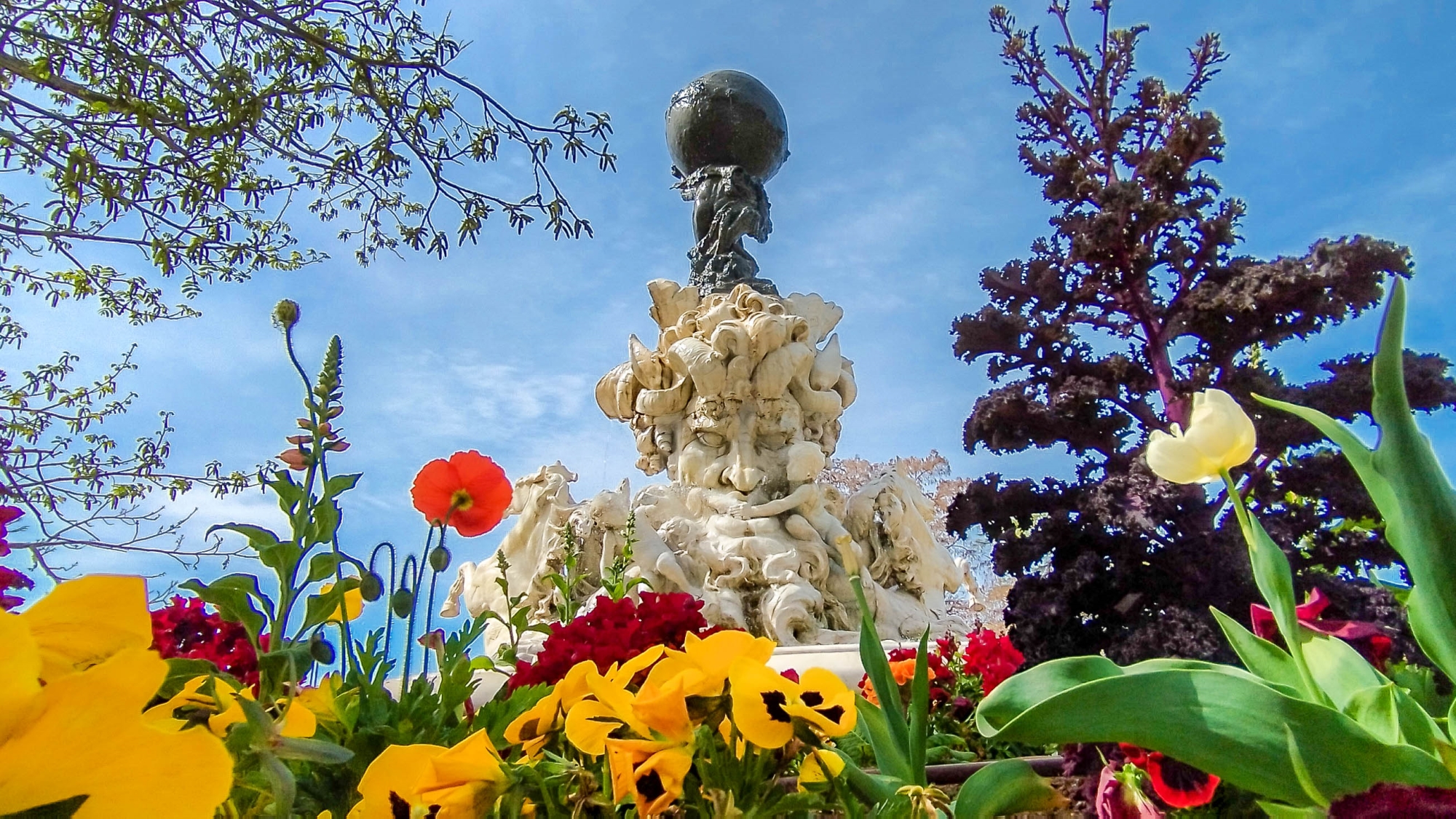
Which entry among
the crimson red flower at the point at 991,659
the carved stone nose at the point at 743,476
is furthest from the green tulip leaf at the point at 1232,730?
the carved stone nose at the point at 743,476

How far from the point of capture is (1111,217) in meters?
3.78

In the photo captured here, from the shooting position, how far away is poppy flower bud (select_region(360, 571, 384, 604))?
4.02ft

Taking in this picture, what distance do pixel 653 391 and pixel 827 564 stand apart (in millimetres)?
1848

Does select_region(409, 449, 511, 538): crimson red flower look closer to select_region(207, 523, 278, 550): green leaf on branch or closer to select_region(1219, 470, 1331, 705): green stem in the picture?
select_region(207, 523, 278, 550): green leaf on branch

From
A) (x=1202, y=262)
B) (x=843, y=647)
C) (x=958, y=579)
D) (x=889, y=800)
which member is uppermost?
(x=1202, y=262)

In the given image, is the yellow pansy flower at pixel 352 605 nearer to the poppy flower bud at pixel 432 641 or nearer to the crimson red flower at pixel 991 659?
the poppy flower bud at pixel 432 641

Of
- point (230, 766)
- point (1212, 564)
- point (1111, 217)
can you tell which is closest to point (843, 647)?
point (1212, 564)

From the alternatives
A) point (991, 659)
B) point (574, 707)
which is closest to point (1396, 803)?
point (574, 707)

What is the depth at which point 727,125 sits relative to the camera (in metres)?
7.79

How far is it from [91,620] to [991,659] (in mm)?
3252

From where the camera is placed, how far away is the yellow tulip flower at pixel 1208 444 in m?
1.07

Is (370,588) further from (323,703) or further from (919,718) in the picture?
(919,718)

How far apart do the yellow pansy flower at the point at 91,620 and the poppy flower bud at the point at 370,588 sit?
753 millimetres

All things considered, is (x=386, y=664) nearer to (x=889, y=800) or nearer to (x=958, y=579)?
(x=889, y=800)
